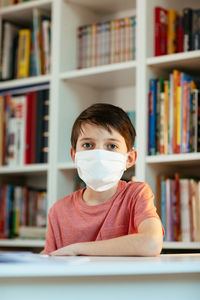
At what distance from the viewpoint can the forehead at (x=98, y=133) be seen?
1540 millimetres

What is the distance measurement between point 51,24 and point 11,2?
0.37 metres

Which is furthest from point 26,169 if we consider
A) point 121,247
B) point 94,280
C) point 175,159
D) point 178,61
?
point 94,280

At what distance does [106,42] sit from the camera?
2.62 m

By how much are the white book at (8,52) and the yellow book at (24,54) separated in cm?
7

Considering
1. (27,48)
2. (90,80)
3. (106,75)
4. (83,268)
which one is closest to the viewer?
(83,268)

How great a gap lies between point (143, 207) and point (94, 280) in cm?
55

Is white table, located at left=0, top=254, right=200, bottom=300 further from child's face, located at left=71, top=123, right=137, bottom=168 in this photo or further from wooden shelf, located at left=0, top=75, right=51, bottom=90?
wooden shelf, located at left=0, top=75, right=51, bottom=90

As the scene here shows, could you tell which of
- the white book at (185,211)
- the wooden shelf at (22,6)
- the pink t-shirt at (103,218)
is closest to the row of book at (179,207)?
the white book at (185,211)

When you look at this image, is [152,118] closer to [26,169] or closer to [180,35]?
[180,35]

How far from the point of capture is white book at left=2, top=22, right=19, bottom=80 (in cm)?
294

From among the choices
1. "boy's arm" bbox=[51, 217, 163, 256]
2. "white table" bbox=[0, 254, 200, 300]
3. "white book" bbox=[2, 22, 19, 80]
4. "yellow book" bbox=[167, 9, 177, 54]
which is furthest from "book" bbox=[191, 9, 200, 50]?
"white table" bbox=[0, 254, 200, 300]

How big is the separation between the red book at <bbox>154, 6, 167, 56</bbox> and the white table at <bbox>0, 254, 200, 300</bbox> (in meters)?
1.48

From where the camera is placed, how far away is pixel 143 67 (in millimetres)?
2328

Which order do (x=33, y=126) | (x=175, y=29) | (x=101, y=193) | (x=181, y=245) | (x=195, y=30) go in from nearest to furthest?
(x=101, y=193) < (x=181, y=245) < (x=195, y=30) < (x=175, y=29) < (x=33, y=126)
